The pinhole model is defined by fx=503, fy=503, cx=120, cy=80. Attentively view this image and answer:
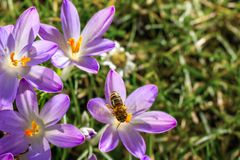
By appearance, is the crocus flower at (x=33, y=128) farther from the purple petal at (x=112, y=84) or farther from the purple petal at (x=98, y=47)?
the purple petal at (x=98, y=47)

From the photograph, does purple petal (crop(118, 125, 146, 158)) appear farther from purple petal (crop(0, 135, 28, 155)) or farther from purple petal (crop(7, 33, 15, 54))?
purple petal (crop(7, 33, 15, 54))

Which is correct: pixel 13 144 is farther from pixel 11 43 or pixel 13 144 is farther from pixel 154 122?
pixel 154 122

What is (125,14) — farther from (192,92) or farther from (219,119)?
(219,119)

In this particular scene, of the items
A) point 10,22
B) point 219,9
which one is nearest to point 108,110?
point 10,22

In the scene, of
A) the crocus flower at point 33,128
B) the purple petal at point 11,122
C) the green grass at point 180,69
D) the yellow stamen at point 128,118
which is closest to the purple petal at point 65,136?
the crocus flower at point 33,128

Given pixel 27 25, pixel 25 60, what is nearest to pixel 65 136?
pixel 25 60

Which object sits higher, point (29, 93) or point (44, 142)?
point (29, 93)
